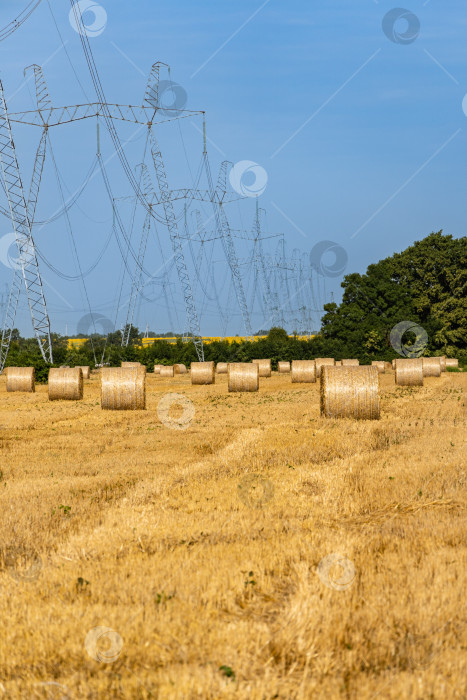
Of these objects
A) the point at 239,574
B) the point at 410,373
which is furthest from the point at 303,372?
the point at 239,574

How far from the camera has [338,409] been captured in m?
19.6

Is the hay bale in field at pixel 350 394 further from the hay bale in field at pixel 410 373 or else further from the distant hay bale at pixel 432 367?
the distant hay bale at pixel 432 367

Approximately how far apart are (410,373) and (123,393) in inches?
705

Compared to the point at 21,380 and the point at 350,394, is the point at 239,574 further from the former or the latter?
the point at 21,380

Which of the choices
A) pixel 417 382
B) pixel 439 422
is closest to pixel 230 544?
pixel 439 422

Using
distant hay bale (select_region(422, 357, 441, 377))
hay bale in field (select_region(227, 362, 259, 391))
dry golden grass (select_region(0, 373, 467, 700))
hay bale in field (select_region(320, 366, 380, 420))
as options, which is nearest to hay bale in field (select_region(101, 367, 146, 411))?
hay bale in field (select_region(320, 366, 380, 420))

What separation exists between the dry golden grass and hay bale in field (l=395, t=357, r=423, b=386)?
75.9ft

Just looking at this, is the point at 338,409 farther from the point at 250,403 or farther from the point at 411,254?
the point at 411,254

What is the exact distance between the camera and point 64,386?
28.5 m

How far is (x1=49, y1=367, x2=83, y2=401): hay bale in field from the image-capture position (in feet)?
93.5

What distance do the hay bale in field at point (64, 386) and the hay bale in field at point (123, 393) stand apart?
5331 millimetres

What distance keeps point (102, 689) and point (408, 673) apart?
1.98 m

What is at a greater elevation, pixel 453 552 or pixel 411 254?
pixel 411 254

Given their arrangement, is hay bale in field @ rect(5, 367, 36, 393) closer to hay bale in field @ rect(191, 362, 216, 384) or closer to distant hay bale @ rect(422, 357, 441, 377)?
hay bale in field @ rect(191, 362, 216, 384)
